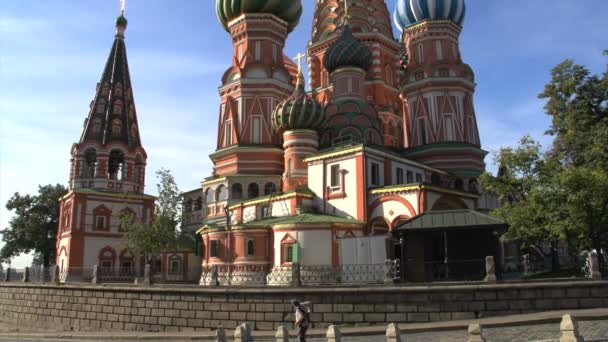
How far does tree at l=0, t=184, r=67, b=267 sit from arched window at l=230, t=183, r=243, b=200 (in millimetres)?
19869

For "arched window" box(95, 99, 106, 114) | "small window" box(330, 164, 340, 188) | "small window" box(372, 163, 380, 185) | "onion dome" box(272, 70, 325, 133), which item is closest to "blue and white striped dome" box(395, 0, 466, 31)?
"onion dome" box(272, 70, 325, 133)

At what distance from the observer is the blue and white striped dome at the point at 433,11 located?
39.0 metres

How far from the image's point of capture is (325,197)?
29.5m

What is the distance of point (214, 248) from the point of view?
96.8 ft

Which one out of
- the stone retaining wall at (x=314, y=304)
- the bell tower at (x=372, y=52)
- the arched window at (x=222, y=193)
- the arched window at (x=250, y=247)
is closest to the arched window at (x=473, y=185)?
the bell tower at (x=372, y=52)

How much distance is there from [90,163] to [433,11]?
28.5m

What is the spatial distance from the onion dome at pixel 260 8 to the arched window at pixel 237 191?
1345cm

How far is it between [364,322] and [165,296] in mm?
8200

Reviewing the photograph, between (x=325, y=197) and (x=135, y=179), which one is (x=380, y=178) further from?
(x=135, y=179)

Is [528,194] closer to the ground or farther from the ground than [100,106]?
closer to the ground

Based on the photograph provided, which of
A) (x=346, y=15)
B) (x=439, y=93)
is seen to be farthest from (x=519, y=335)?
(x=346, y=15)

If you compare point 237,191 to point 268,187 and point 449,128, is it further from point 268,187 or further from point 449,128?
point 449,128

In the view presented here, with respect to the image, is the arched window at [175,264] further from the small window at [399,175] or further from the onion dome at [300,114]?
the small window at [399,175]

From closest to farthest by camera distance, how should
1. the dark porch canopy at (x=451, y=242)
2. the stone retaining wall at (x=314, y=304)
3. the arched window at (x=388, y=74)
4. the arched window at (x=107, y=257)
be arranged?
the stone retaining wall at (x=314, y=304) < the dark porch canopy at (x=451, y=242) < the arched window at (x=107, y=257) < the arched window at (x=388, y=74)
